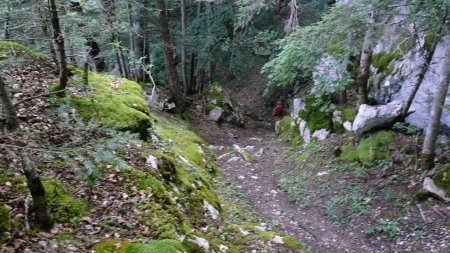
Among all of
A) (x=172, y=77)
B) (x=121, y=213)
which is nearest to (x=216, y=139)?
(x=172, y=77)

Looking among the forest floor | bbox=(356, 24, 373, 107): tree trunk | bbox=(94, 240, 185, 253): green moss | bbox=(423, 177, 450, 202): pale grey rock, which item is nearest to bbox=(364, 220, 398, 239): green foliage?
the forest floor

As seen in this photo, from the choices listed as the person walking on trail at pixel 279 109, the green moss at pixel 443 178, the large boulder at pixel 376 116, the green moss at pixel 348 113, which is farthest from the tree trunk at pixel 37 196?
the person walking on trail at pixel 279 109

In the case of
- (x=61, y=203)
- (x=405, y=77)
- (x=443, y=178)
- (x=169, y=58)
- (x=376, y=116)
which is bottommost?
(x=443, y=178)

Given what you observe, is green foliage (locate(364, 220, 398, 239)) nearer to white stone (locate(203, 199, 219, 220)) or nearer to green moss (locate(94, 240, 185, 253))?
white stone (locate(203, 199, 219, 220))

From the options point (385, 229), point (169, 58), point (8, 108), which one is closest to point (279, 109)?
point (169, 58)

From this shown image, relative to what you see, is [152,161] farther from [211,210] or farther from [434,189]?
[434,189]

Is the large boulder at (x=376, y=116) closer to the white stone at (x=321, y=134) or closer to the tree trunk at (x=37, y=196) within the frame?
the white stone at (x=321, y=134)

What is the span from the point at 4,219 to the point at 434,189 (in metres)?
7.62

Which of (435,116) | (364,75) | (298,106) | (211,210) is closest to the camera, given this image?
(211,210)

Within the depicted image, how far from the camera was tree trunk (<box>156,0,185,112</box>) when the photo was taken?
44.5 ft

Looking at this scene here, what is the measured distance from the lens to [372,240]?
7.21 m

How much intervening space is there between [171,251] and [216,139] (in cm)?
1019

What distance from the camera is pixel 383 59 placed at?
1096 cm

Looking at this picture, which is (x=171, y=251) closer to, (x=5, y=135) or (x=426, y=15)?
(x=5, y=135)
